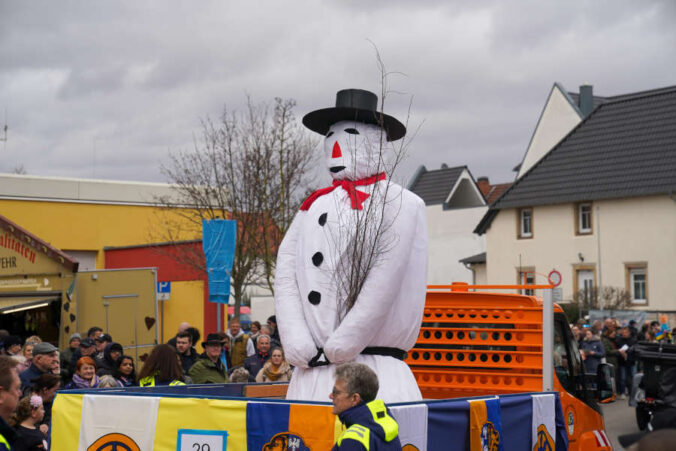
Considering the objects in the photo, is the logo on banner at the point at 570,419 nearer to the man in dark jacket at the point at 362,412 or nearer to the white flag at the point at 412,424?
the white flag at the point at 412,424

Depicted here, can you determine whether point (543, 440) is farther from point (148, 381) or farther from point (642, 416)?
point (642, 416)

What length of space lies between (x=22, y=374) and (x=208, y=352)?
7.33 feet

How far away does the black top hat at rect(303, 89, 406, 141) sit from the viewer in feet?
21.1

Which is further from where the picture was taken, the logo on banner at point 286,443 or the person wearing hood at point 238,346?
the person wearing hood at point 238,346

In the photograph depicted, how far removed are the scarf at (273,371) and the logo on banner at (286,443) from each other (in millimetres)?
6025

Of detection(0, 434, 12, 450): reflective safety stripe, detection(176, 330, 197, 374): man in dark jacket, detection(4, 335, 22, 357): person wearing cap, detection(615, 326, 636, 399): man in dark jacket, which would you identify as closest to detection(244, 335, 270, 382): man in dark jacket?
detection(176, 330, 197, 374): man in dark jacket

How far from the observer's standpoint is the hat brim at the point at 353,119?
645cm

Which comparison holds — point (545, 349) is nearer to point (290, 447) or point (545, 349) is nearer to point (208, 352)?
point (290, 447)

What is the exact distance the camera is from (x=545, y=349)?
7.68m

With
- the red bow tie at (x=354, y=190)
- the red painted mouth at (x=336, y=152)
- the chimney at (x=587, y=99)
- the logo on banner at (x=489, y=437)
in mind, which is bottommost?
the logo on banner at (x=489, y=437)

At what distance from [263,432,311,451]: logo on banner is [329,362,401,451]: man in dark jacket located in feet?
1.76

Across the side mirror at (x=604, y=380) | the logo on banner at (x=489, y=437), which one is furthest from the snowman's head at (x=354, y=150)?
the side mirror at (x=604, y=380)

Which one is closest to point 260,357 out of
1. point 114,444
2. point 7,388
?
point 114,444

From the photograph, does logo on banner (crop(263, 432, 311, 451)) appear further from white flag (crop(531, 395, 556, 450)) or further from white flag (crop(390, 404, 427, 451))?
white flag (crop(531, 395, 556, 450))
